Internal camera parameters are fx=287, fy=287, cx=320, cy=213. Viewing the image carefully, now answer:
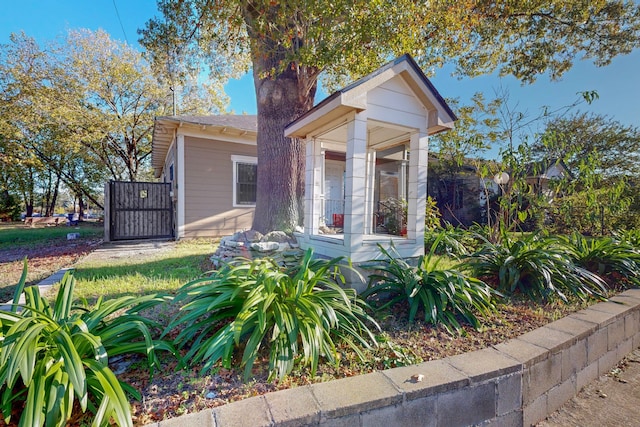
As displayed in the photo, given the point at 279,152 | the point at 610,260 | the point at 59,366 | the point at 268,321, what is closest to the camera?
the point at 59,366

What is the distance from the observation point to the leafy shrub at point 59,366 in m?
1.29

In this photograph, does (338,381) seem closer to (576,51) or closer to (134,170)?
(576,51)

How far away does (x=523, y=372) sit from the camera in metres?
1.91

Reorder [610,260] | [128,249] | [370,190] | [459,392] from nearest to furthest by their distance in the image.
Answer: [459,392]
[610,260]
[370,190]
[128,249]

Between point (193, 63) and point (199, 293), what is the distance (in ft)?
22.2

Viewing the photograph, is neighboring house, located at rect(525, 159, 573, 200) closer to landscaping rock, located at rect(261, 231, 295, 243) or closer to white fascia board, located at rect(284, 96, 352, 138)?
white fascia board, located at rect(284, 96, 352, 138)

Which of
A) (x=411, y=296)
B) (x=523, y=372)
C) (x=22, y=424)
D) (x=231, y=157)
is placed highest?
(x=231, y=157)

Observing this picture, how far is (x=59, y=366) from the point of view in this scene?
56.2 inches

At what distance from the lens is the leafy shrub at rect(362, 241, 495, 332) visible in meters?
→ 2.49

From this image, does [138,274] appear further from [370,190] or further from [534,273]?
[534,273]

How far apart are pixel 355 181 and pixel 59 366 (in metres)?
2.76

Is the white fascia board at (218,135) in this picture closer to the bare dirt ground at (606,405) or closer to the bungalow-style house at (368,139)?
the bungalow-style house at (368,139)

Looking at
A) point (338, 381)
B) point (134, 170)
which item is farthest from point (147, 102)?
point (338, 381)

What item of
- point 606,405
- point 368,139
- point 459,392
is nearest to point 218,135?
point 368,139
